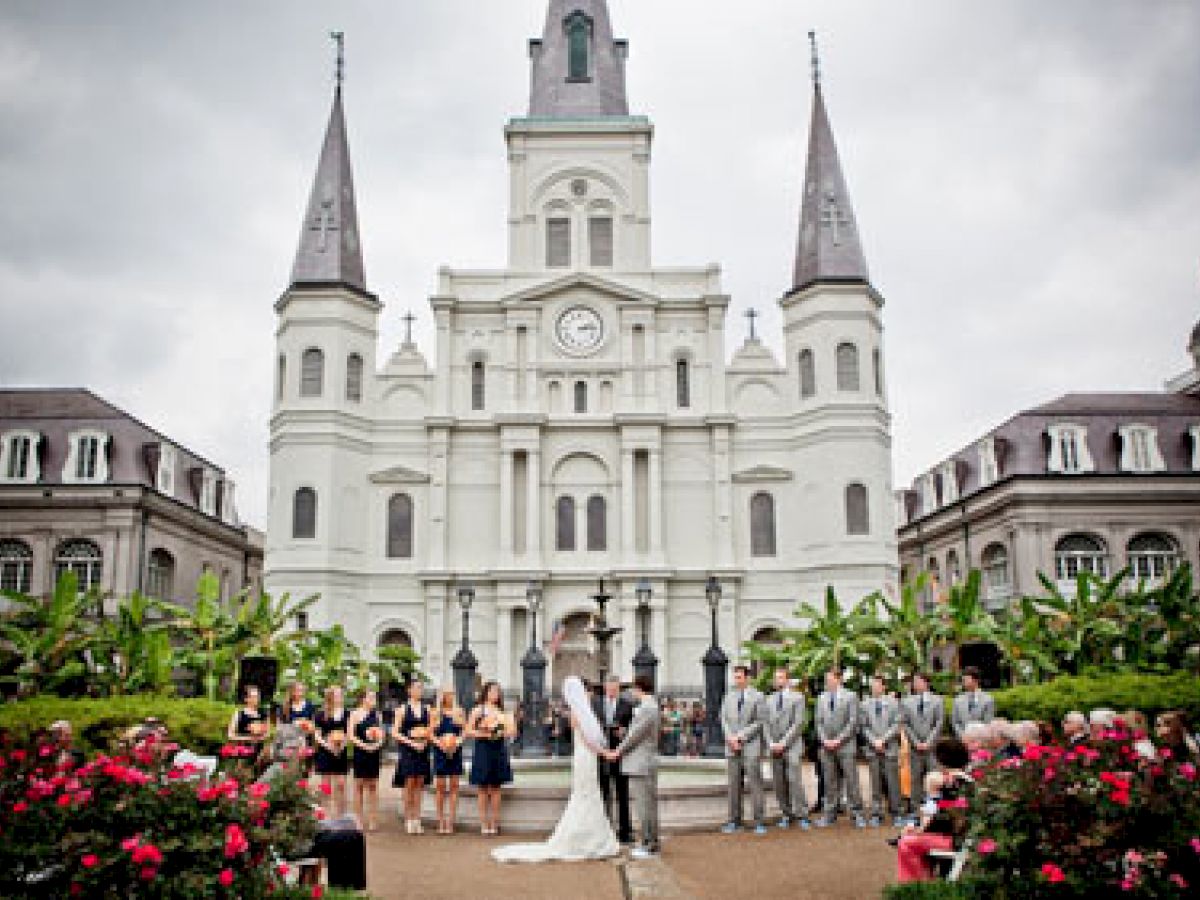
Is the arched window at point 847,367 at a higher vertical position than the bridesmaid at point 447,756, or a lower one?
higher

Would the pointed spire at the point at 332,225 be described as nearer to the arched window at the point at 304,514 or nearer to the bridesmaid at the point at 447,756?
the arched window at the point at 304,514

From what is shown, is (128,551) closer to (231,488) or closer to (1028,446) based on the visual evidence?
(231,488)

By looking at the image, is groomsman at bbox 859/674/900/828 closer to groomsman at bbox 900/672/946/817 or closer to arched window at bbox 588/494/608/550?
groomsman at bbox 900/672/946/817

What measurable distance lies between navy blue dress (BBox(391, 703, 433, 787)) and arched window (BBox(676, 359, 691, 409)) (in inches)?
1052

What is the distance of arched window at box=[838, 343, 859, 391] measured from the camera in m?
36.8

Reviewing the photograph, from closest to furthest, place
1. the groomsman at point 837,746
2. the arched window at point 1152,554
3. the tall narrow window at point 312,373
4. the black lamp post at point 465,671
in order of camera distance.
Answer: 1. the groomsman at point 837,746
2. the black lamp post at point 465,671
3. the arched window at point 1152,554
4. the tall narrow window at point 312,373

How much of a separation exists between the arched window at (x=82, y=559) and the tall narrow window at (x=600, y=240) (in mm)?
20679

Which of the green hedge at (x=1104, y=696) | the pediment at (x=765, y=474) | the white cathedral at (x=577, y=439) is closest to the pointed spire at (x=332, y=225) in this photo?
the white cathedral at (x=577, y=439)

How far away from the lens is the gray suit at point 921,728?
503 inches

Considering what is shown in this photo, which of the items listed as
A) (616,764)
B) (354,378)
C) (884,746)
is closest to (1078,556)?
(354,378)

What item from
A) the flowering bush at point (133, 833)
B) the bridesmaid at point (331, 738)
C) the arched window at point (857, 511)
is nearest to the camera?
the flowering bush at point (133, 833)

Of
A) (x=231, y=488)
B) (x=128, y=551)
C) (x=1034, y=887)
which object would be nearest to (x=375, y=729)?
(x=1034, y=887)

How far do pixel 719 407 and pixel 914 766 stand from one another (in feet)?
82.9

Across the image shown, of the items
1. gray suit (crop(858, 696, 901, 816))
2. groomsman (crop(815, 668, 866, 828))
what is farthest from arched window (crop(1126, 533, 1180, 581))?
groomsman (crop(815, 668, 866, 828))
